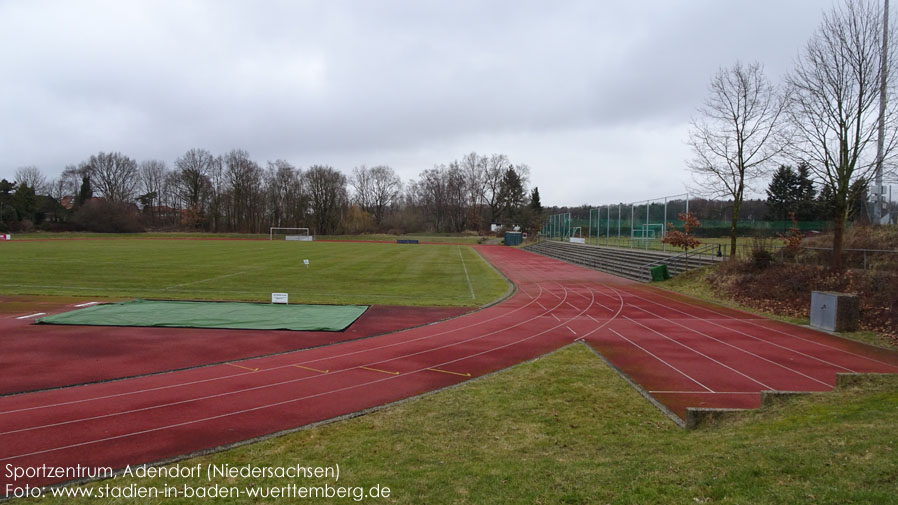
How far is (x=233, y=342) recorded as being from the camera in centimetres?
1278

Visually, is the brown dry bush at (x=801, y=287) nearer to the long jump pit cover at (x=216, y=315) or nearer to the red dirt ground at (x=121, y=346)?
the red dirt ground at (x=121, y=346)

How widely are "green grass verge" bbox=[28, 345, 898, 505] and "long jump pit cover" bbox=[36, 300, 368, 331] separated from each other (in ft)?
25.3

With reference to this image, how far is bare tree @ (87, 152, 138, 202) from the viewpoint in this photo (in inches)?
3853

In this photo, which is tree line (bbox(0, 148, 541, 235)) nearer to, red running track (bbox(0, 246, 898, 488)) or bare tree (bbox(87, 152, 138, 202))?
bare tree (bbox(87, 152, 138, 202))

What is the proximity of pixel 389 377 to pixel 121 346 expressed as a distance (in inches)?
300

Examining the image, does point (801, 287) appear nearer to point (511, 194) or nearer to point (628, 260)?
point (628, 260)

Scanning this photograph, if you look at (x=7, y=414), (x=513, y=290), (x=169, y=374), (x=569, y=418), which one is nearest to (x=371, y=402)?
(x=569, y=418)

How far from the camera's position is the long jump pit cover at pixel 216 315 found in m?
14.6

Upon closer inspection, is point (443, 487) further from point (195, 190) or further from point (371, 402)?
point (195, 190)

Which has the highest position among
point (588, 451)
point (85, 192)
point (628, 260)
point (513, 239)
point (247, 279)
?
point (85, 192)

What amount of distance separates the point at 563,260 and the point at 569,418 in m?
38.1

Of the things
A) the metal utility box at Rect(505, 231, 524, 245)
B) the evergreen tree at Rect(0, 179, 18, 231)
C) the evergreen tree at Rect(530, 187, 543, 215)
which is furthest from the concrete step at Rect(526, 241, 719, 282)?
the evergreen tree at Rect(0, 179, 18, 231)

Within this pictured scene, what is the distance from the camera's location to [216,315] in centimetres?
1593

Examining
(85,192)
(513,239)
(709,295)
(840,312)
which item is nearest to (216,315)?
(840,312)
